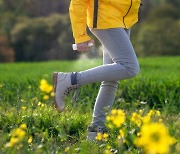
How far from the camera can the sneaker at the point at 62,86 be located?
4.30 m

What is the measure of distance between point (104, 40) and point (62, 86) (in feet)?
1.44

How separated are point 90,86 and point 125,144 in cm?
324

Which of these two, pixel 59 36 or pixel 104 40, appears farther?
pixel 59 36

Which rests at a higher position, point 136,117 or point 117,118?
point 117,118

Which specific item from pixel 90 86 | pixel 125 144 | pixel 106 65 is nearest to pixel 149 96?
pixel 90 86

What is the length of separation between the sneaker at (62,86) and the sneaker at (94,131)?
0.29 metres

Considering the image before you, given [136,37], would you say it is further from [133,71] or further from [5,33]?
[133,71]

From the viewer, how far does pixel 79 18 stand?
431 cm

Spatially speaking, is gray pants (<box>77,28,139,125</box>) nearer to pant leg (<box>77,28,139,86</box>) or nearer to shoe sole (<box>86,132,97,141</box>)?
pant leg (<box>77,28,139,86</box>)

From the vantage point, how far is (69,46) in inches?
1407

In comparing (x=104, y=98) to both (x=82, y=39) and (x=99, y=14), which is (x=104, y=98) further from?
(x=99, y=14)

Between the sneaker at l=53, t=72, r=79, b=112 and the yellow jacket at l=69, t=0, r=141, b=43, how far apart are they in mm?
270

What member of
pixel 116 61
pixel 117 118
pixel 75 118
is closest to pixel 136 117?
pixel 117 118

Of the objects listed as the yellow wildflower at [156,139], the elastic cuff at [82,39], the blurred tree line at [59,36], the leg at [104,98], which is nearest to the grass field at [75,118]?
the yellow wildflower at [156,139]
